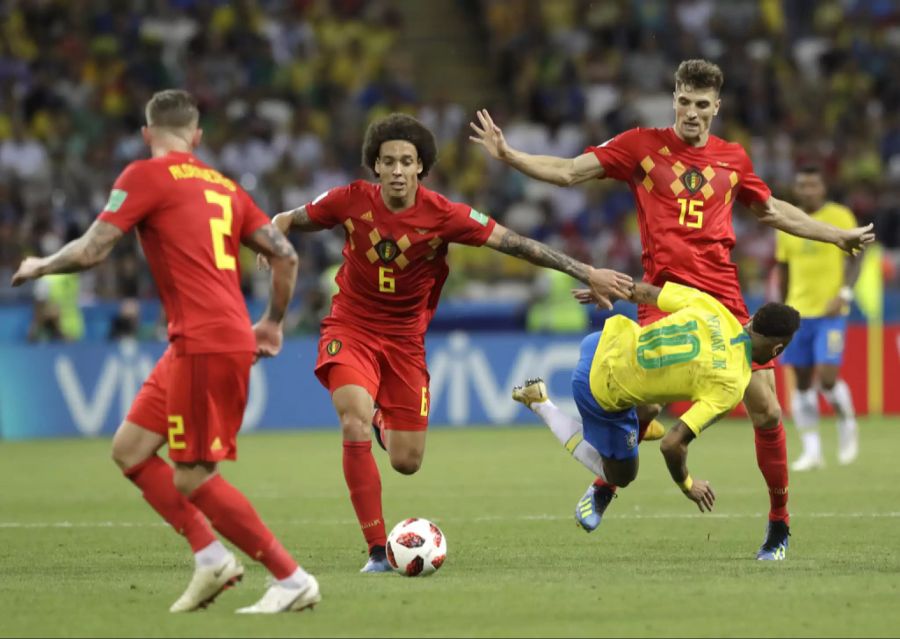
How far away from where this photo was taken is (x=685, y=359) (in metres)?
8.41

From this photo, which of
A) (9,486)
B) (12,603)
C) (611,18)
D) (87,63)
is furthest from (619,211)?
(12,603)

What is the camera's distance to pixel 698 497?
8.45m

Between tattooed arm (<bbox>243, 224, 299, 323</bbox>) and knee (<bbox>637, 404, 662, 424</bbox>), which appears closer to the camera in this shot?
tattooed arm (<bbox>243, 224, 299, 323</bbox>)

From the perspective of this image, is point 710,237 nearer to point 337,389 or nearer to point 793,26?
point 337,389

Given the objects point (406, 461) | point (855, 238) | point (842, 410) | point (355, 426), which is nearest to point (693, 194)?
point (855, 238)

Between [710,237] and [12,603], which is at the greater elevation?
[710,237]

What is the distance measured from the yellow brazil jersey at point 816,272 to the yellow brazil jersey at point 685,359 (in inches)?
241

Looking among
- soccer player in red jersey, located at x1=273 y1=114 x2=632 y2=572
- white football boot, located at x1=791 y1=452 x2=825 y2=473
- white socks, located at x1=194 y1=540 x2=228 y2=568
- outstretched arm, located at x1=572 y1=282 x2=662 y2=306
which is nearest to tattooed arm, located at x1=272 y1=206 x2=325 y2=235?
soccer player in red jersey, located at x1=273 y1=114 x2=632 y2=572

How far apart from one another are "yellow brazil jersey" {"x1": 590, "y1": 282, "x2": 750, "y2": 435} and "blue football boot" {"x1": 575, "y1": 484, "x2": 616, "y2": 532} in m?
0.91

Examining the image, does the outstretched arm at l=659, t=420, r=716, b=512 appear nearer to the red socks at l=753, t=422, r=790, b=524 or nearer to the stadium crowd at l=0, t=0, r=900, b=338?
the red socks at l=753, t=422, r=790, b=524

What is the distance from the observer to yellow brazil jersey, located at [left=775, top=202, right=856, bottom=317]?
1469 cm

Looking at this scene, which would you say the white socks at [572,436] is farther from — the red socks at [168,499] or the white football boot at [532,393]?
the red socks at [168,499]

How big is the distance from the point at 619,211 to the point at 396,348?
13.7 metres

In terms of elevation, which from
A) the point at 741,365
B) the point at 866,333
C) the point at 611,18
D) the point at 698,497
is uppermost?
the point at 611,18
